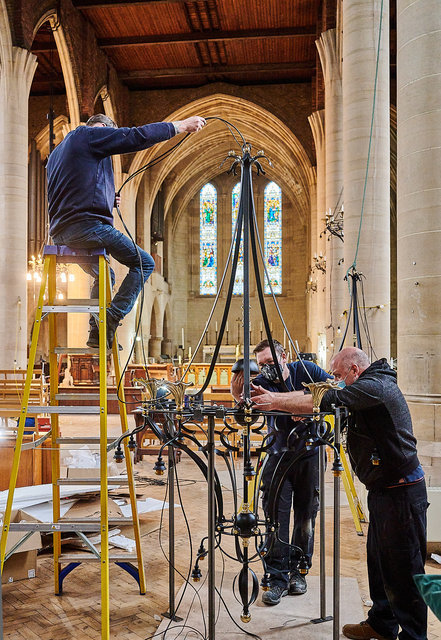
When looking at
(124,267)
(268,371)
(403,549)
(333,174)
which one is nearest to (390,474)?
(403,549)

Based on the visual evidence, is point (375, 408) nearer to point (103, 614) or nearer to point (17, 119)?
point (103, 614)

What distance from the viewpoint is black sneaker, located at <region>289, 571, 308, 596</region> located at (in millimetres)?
3703

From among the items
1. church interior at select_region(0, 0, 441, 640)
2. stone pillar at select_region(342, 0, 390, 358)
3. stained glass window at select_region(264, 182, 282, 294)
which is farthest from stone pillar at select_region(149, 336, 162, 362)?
stone pillar at select_region(342, 0, 390, 358)

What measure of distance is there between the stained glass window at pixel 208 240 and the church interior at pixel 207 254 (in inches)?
3.9

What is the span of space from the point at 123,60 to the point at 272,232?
12.9 meters

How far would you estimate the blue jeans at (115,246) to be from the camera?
9.97ft

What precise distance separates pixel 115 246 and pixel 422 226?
3721 millimetres

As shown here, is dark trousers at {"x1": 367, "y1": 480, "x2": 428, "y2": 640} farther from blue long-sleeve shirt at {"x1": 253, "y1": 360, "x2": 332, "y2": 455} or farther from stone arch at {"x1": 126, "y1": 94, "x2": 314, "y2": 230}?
stone arch at {"x1": 126, "y1": 94, "x2": 314, "y2": 230}

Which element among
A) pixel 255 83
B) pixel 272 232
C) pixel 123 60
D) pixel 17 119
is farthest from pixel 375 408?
pixel 272 232

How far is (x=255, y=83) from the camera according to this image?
21.5 meters

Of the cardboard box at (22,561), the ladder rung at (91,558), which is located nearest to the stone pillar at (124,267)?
the cardboard box at (22,561)

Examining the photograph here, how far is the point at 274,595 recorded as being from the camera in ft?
11.7

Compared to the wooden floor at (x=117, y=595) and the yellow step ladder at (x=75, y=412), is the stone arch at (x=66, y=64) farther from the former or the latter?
the wooden floor at (x=117, y=595)

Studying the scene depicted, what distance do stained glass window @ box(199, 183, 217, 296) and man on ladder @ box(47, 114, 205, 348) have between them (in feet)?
90.2
